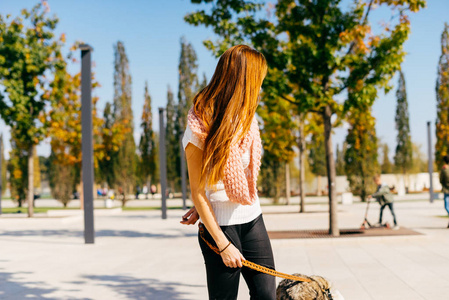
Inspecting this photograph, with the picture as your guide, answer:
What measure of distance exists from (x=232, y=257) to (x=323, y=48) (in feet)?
33.0

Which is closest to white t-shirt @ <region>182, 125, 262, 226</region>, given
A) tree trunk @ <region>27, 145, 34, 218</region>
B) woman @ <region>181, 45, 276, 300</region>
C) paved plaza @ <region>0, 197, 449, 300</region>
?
woman @ <region>181, 45, 276, 300</region>

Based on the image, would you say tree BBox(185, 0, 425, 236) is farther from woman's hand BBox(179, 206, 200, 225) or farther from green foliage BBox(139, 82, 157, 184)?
green foliage BBox(139, 82, 157, 184)

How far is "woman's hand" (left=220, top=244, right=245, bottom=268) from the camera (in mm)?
2338

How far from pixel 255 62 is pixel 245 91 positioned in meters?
0.17

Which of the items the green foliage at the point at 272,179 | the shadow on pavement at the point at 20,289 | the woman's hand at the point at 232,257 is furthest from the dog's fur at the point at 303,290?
the green foliage at the point at 272,179

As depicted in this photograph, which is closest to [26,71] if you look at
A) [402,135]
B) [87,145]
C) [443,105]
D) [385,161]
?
[87,145]

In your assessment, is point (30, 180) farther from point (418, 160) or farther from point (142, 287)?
point (418, 160)

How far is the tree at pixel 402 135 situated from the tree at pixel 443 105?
13369 millimetres

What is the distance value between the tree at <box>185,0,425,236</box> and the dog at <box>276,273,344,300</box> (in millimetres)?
8750

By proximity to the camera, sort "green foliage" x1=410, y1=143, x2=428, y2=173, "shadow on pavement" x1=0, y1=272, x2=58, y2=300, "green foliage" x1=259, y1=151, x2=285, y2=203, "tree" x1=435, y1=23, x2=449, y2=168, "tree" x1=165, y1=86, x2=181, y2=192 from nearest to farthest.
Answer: "shadow on pavement" x1=0, y1=272, x2=58, y2=300 → "green foliage" x1=259, y1=151, x2=285, y2=203 → "tree" x1=435, y1=23, x2=449, y2=168 → "tree" x1=165, y1=86, x2=181, y2=192 → "green foliage" x1=410, y1=143, x2=428, y2=173

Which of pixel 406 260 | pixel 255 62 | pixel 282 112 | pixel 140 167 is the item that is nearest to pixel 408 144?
pixel 140 167

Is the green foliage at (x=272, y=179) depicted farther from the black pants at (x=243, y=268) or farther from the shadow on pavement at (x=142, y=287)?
the black pants at (x=243, y=268)

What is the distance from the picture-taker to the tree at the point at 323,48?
11500 millimetres

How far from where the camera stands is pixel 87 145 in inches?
463
